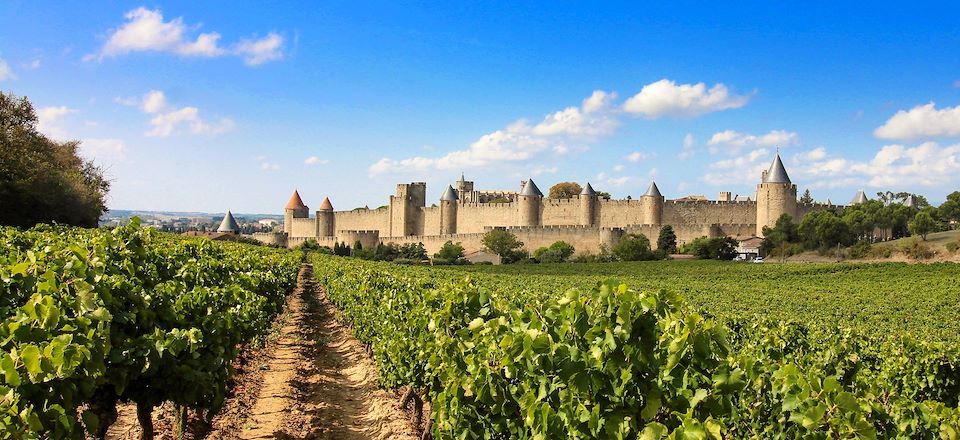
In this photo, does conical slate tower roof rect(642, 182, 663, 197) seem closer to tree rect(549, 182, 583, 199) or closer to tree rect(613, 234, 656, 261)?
tree rect(613, 234, 656, 261)

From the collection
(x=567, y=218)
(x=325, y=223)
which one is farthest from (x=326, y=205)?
(x=567, y=218)

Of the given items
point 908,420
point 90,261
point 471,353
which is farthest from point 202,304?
point 908,420

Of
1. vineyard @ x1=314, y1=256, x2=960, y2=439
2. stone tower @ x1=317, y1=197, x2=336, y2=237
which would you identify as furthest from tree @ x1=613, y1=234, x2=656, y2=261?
vineyard @ x1=314, y1=256, x2=960, y2=439

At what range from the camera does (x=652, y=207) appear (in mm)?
51312

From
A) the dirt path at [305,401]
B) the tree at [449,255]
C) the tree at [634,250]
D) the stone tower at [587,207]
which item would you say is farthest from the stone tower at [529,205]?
the dirt path at [305,401]

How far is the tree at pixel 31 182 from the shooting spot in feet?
80.2

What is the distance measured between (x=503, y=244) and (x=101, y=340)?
145 ft

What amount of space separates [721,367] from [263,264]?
12953 mm

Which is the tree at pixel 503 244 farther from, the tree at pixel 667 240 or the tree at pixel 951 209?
the tree at pixel 951 209

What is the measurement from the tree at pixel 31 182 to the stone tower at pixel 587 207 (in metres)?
30.9

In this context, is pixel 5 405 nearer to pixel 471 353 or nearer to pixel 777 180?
pixel 471 353

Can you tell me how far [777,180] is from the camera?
48344 mm

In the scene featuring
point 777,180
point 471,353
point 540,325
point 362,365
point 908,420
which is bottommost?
point 362,365

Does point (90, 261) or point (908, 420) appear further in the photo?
point (90, 261)
